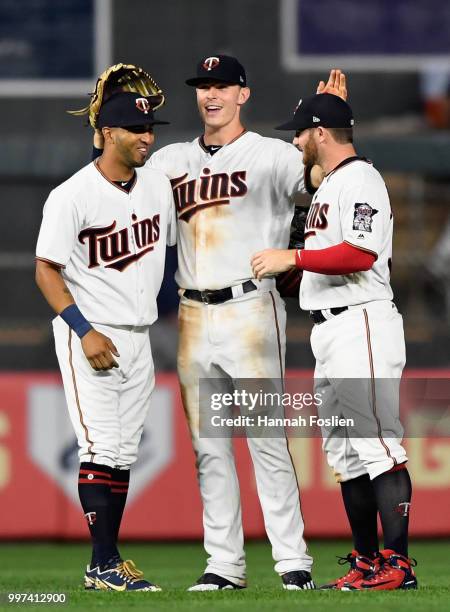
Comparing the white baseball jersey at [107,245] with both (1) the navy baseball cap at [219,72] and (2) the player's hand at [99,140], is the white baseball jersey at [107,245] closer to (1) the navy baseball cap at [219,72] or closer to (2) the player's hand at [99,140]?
(2) the player's hand at [99,140]

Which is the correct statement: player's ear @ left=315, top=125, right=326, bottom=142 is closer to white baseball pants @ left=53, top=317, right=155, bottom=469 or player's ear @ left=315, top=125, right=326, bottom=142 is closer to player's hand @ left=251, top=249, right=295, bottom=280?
player's hand @ left=251, top=249, right=295, bottom=280

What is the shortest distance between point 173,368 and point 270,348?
196 inches

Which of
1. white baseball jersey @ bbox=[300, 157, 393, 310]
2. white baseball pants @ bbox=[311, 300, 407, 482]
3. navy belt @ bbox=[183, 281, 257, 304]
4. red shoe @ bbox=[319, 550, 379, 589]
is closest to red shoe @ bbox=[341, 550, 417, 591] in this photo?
red shoe @ bbox=[319, 550, 379, 589]

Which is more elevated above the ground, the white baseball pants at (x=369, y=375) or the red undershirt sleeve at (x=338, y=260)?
the red undershirt sleeve at (x=338, y=260)

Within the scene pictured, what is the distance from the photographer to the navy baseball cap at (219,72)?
20.1 ft

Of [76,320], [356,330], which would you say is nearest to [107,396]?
[76,320]

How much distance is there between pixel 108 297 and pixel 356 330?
1089 mm

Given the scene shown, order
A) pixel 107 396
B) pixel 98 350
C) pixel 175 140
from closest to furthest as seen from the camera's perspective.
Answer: pixel 98 350 < pixel 107 396 < pixel 175 140

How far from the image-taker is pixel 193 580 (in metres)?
7.11

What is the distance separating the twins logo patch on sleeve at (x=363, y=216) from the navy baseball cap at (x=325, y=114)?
436 millimetres

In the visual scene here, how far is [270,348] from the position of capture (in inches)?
240

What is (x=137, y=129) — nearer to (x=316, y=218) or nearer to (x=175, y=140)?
(x=316, y=218)

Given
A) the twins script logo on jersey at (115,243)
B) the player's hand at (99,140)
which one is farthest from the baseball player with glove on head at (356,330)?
the player's hand at (99,140)

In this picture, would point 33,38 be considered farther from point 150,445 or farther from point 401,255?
point 150,445
